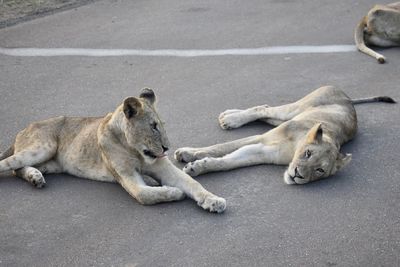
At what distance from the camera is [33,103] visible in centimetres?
788

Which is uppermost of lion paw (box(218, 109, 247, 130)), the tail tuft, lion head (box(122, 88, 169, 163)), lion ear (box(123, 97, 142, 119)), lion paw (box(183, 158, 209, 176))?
lion ear (box(123, 97, 142, 119))

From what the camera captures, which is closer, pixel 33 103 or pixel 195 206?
pixel 195 206

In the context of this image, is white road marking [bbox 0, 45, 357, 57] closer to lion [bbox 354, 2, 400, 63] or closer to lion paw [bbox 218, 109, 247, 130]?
lion [bbox 354, 2, 400, 63]

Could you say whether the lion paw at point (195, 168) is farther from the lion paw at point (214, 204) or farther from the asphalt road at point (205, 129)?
the lion paw at point (214, 204)

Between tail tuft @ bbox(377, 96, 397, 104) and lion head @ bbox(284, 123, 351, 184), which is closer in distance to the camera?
lion head @ bbox(284, 123, 351, 184)

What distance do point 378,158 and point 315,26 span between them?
4.72 metres

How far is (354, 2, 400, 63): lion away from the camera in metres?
9.86

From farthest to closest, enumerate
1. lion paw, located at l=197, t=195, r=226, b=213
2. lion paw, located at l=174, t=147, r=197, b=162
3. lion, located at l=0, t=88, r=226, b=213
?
lion paw, located at l=174, t=147, r=197, b=162, lion, located at l=0, t=88, r=226, b=213, lion paw, located at l=197, t=195, r=226, b=213

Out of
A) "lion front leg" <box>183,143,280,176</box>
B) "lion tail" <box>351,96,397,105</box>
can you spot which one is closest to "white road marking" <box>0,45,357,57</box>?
"lion tail" <box>351,96,397,105</box>

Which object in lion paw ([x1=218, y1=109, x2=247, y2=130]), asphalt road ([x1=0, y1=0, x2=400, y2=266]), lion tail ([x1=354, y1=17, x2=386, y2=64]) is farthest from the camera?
lion tail ([x1=354, y1=17, x2=386, y2=64])

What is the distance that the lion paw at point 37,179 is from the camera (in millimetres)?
5832

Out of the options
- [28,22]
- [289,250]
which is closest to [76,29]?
[28,22]

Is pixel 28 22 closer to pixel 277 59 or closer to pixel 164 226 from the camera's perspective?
pixel 277 59

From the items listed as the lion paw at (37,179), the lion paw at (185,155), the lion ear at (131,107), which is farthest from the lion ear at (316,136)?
the lion paw at (37,179)
